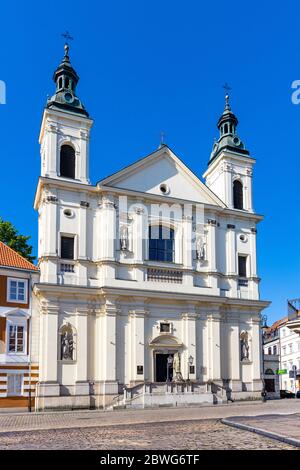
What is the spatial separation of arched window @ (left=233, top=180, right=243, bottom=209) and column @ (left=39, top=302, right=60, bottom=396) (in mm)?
16031

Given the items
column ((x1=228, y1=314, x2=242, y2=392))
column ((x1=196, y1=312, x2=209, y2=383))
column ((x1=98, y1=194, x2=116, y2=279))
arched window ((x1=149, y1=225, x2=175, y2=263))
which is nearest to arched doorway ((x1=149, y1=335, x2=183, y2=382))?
column ((x1=196, y1=312, x2=209, y2=383))

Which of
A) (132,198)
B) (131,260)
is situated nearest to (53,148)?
(132,198)

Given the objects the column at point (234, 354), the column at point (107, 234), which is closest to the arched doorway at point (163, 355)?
the column at point (234, 354)

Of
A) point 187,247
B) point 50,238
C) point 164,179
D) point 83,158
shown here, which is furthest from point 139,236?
point 83,158

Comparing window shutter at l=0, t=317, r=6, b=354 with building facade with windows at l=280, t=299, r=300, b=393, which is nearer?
window shutter at l=0, t=317, r=6, b=354

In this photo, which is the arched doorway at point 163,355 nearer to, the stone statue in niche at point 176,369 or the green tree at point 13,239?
the stone statue in niche at point 176,369

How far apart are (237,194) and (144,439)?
28090 mm

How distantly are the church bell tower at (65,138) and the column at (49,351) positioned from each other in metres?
8.46

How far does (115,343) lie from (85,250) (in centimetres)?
598

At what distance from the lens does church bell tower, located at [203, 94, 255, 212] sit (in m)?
39.5

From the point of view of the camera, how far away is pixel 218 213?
3794cm

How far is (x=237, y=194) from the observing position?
4006 centimetres

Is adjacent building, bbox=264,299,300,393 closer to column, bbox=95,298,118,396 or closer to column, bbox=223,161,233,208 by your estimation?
column, bbox=223,161,233,208
